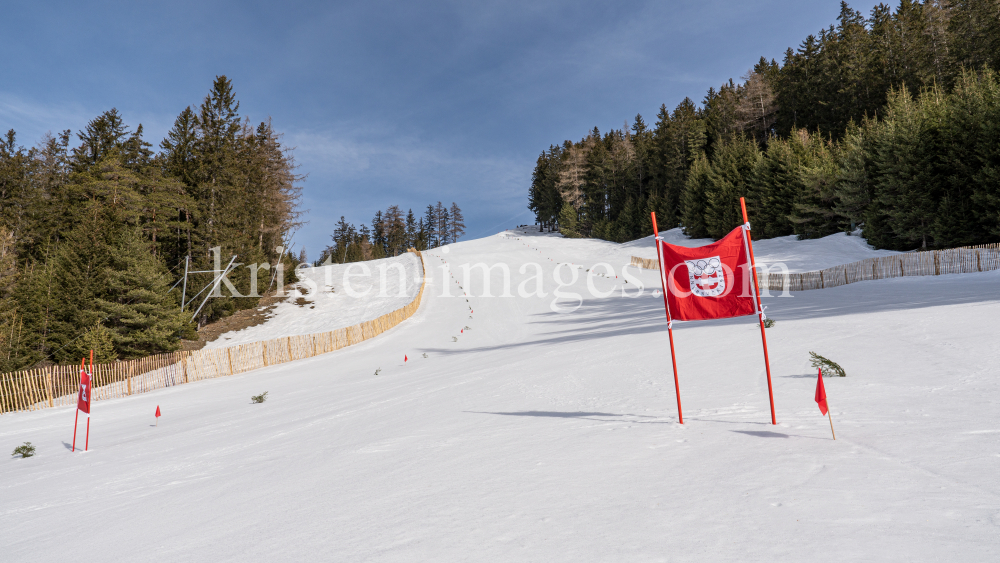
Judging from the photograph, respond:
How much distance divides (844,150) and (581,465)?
53014 mm

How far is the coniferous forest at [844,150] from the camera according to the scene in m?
31.2

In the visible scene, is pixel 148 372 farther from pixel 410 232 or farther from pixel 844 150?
pixel 410 232

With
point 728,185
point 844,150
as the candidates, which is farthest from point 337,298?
point 844,150

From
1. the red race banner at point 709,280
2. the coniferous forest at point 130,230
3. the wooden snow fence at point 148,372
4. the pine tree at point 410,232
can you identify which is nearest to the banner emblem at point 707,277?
the red race banner at point 709,280

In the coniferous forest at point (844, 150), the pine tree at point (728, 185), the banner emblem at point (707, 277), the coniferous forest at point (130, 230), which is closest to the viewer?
the banner emblem at point (707, 277)

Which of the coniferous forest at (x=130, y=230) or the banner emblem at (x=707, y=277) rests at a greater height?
the coniferous forest at (x=130, y=230)

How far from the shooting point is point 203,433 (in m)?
9.72

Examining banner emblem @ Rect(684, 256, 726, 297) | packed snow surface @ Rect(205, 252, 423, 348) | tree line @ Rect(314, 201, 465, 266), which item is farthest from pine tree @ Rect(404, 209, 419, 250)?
banner emblem @ Rect(684, 256, 726, 297)

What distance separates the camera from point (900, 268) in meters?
22.0

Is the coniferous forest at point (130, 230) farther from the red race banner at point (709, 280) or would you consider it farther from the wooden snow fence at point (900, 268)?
the wooden snow fence at point (900, 268)

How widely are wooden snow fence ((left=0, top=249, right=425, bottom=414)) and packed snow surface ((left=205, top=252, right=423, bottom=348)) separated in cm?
964

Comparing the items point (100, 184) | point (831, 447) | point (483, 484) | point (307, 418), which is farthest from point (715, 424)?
point (100, 184)

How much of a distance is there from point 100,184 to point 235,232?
8.78 meters

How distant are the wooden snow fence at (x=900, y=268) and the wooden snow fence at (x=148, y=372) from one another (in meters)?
26.0
